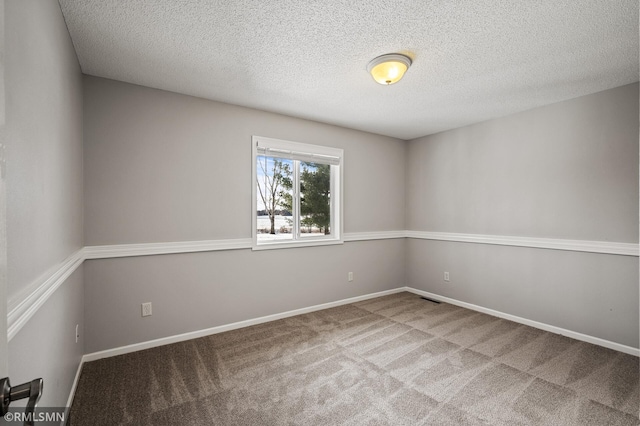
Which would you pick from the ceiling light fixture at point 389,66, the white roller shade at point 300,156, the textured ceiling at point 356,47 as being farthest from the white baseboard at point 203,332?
the ceiling light fixture at point 389,66

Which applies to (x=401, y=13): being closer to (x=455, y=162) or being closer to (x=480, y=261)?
(x=455, y=162)

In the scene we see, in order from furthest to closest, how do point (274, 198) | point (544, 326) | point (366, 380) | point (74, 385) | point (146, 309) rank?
point (274, 198) → point (544, 326) → point (146, 309) → point (366, 380) → point (74, 385)

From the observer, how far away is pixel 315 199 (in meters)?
3.87

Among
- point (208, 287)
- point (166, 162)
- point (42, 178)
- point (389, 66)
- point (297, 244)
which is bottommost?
point (208, 287)

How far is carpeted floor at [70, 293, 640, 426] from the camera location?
5.97 feet

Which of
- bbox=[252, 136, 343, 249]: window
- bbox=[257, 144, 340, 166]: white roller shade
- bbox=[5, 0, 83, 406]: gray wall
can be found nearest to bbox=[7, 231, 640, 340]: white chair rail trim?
bbox=[5, 0, 83, 406]: gray wall

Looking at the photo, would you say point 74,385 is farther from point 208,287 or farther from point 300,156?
point 300,156

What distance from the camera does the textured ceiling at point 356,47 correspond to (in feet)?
5.56

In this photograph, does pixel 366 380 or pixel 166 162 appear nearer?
pixel 366 380

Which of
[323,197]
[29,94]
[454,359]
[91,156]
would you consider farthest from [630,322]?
[91,156]

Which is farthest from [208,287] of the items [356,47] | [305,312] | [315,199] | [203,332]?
[356,47]

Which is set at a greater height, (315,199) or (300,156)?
(300,156)

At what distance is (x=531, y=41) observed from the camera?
78.0 inches

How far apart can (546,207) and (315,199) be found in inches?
103
